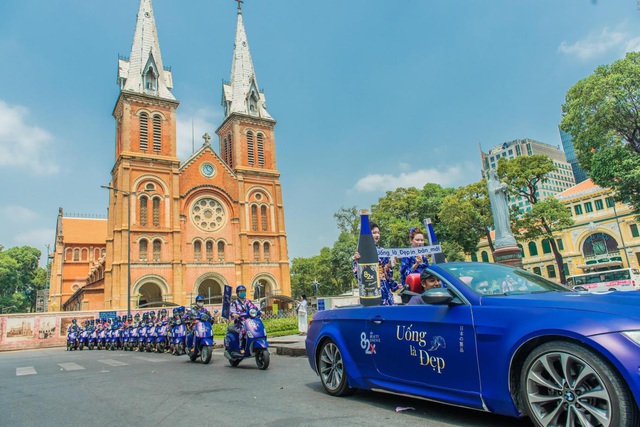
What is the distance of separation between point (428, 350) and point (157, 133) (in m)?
41.0

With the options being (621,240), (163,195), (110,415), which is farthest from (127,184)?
(621,240)

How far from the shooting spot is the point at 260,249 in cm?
4309

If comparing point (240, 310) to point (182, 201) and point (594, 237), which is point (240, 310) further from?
point (594, 237)

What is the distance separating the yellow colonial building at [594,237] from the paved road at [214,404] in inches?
1586

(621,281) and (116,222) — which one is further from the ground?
(116,222)

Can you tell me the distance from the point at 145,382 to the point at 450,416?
5.69 m

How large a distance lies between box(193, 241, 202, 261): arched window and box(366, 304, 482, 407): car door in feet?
122

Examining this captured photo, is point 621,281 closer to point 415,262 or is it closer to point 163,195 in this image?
point 415,262

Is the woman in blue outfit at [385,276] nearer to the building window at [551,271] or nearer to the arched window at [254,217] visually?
the arched window at [254,217]

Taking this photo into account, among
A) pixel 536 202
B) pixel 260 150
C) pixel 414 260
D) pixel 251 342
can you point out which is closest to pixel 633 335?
pixel 414 260

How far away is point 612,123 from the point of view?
2195 cm

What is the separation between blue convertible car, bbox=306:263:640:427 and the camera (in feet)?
9.20

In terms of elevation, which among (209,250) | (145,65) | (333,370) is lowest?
(333,370)

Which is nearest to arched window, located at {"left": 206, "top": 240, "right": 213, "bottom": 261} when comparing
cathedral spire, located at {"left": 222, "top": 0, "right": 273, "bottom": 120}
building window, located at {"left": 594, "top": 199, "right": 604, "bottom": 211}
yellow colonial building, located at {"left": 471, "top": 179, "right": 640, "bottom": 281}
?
cathedral spire, located at {"left": 222, "top": 0, "right": 273, "bottom": 120}
